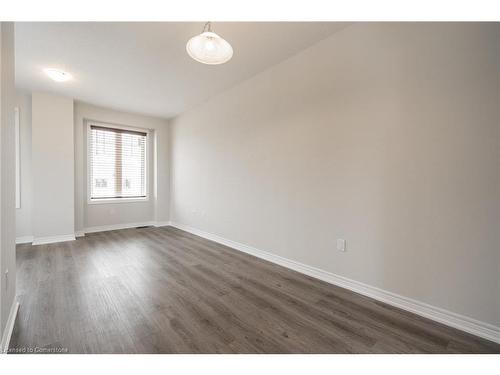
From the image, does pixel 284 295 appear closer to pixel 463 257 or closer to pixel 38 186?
pixel 463 257

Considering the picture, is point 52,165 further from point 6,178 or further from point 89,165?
point 6,178

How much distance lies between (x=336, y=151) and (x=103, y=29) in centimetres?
274

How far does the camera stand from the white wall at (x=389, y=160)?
154 cm

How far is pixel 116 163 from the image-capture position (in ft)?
16.8

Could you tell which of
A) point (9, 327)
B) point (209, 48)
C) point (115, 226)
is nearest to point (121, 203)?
point (115, 226)

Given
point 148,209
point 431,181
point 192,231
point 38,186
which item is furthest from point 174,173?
point 431,181

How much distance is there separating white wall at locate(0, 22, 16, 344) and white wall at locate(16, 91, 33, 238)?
10.3 ft

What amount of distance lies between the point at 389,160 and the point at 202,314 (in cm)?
212

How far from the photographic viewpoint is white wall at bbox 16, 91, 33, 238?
3.92m

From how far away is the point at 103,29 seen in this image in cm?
221

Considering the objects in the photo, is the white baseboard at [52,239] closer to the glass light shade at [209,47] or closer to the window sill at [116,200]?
the window sill at [116,200]

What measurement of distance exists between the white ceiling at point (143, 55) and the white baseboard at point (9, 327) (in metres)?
2.62

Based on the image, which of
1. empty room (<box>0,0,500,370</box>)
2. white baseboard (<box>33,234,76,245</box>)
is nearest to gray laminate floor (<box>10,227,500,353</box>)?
empty room (<box>0,0,500,370</box>)

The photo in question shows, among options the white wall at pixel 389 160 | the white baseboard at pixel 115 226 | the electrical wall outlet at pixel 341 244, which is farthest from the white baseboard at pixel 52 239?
the electrical wall outlet at pixel 341 244
